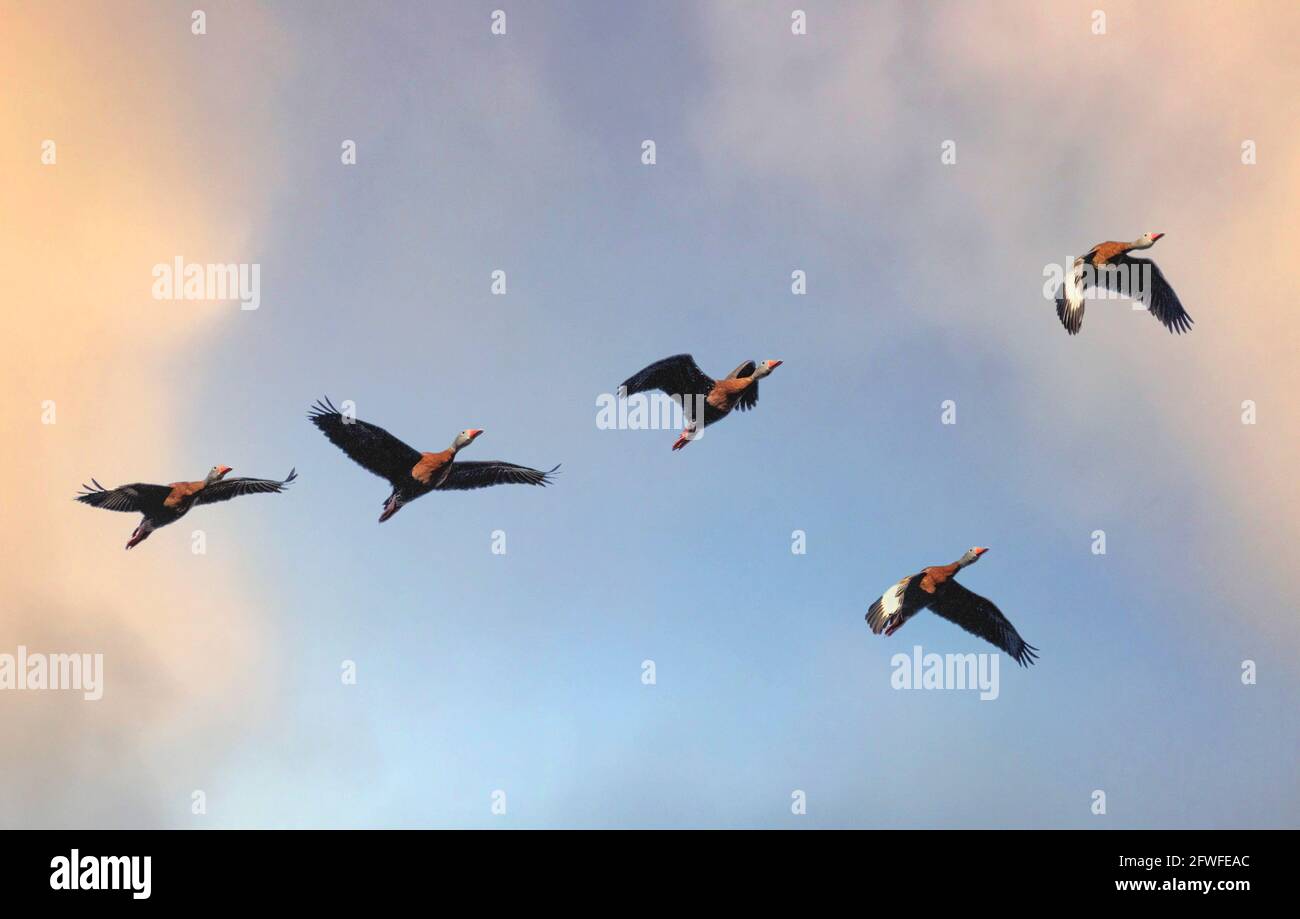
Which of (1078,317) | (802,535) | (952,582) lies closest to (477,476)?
(802,535)

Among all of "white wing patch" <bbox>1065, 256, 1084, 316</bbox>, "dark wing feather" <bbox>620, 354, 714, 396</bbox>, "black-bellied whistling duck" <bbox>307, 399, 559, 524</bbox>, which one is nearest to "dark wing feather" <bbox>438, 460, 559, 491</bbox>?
"black-bellied whistling duck" <bbox>307, 399, 559, 524</bbox>

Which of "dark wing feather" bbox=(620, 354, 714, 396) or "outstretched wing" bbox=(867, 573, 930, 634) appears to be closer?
"dark wing feather" bbox=(620, 354, 714, 396)

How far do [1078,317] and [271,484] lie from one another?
2640 cm

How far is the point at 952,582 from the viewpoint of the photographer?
3394cm

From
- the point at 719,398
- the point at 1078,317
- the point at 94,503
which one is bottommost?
the point at 94,503

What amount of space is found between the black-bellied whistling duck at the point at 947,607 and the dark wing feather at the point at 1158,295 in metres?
9.42

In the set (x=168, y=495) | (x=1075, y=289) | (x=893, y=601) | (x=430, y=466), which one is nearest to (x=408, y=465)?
(x=430, y=466)

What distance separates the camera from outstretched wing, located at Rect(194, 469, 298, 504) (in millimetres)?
33812

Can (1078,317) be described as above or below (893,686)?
above

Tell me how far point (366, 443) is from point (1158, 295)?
25415 mm

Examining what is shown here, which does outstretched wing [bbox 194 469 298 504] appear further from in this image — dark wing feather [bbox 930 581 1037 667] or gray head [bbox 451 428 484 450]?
dark wing feather [bbox 930 581 1037 667]

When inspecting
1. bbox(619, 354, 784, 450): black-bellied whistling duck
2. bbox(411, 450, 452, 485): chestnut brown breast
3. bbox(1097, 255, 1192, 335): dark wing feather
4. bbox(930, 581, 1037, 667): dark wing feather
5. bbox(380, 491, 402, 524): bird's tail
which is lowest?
bbox(930, 581, 1037, 667): dark wing feather
